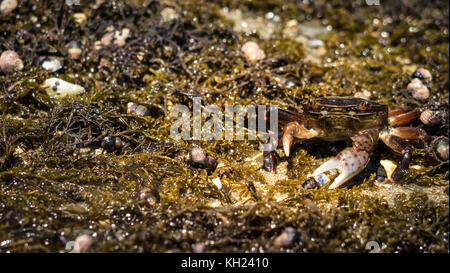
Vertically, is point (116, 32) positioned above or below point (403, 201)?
above

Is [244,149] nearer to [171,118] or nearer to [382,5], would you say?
[171,118]

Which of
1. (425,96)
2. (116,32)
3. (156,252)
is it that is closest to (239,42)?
(116,32)

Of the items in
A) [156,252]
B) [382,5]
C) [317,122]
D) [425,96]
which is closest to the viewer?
[156,252]

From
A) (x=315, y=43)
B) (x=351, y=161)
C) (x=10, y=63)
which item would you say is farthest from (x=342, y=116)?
(x=10, y=63)

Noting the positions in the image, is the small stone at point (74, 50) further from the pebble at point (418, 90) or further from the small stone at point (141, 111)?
the pebble at point (418, 90)

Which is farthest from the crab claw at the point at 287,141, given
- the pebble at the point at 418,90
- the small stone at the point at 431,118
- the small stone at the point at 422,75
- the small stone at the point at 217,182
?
the small stone at the point at 422,75

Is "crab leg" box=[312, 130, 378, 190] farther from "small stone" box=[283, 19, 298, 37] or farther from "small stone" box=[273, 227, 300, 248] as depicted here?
"small stone" box=[283, 19, 298, 37]
